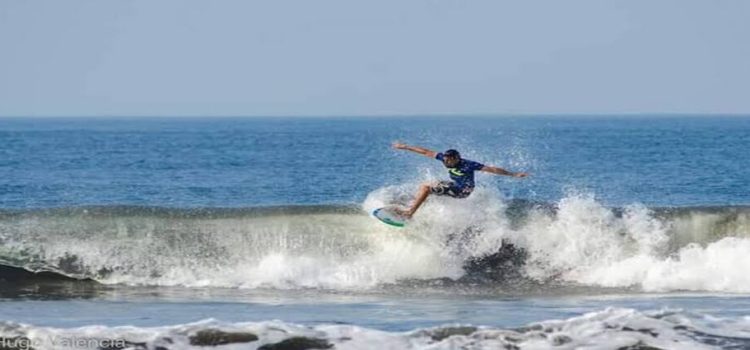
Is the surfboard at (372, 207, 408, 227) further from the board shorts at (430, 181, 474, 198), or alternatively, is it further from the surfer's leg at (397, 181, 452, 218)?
the board shorts at (430, 181, 474, 198)

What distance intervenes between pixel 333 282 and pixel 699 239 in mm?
7028

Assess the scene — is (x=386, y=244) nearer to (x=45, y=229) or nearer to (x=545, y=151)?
(x=45, y=229)

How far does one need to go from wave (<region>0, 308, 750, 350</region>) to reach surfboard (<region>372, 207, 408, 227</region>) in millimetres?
6700

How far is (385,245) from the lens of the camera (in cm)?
2331

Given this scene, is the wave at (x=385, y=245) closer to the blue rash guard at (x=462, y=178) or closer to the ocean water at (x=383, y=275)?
the ocean water at (x=383, y=275)

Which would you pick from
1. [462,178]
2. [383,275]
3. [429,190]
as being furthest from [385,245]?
[462,178]

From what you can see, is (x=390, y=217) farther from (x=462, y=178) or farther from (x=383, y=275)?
(x=462, y=178)

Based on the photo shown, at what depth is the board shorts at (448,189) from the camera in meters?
22.0

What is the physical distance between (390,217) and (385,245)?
0.67 metres

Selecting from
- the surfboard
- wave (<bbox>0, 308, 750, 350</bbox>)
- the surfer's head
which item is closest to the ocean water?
wave (<bbox>0, 308, 750, 350</bbox>)

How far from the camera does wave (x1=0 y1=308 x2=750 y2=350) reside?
50.0ft

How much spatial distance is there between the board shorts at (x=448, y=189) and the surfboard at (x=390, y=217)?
111cm

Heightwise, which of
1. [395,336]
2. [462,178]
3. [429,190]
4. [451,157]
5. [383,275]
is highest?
[451,157]

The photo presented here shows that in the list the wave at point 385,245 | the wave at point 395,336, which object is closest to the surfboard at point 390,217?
the wave at point 385,245
